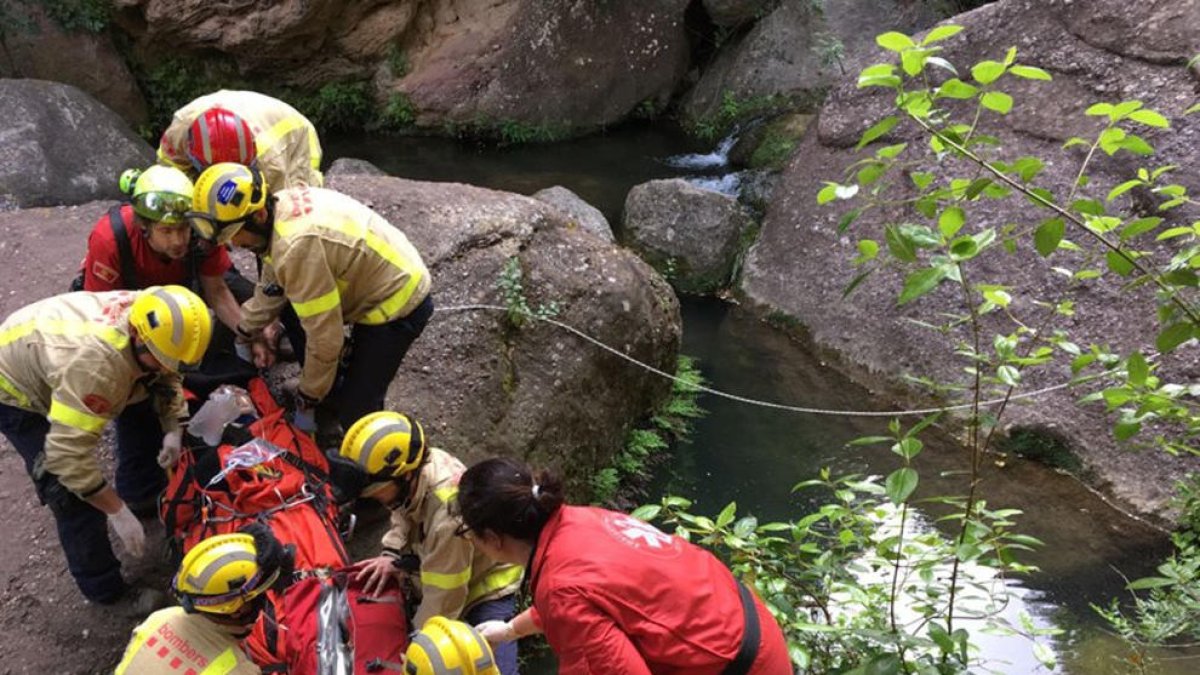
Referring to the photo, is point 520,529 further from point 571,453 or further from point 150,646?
point 571,453

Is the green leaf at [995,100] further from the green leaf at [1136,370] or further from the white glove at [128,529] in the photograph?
the white glove at [128,529]

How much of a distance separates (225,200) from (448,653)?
2.06 m

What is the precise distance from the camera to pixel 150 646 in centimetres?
272

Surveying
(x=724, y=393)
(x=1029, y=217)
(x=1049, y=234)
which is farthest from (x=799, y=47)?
(x=1049, y=234)

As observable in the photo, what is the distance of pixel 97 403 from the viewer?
338cm

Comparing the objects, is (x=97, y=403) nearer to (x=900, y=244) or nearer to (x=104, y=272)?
(x=104, y=272)

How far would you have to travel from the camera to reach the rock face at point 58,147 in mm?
8039

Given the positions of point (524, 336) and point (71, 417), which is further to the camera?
point (524, 336)

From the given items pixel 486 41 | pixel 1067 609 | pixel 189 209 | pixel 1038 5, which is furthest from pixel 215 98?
pixel 486 41

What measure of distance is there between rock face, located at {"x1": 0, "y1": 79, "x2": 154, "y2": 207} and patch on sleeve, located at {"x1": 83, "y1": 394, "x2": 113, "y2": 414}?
5.72 meters

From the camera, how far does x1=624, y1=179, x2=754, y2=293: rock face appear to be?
31.2 ft

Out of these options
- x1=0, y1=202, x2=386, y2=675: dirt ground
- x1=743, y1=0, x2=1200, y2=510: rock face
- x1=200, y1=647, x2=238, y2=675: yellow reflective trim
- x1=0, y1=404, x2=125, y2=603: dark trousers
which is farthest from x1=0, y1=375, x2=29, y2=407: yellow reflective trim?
x1=743, y1=0, x2=1200, y2=510: rock face

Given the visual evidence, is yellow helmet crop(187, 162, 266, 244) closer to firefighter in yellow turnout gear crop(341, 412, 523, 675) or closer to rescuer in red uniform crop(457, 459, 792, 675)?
firefighter in yellow turnout gear crop(341, 412, 523, 675)

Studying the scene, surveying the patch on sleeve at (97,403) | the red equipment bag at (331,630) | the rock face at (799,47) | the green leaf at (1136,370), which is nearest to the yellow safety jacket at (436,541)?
the red equipment bag at (331,630)
